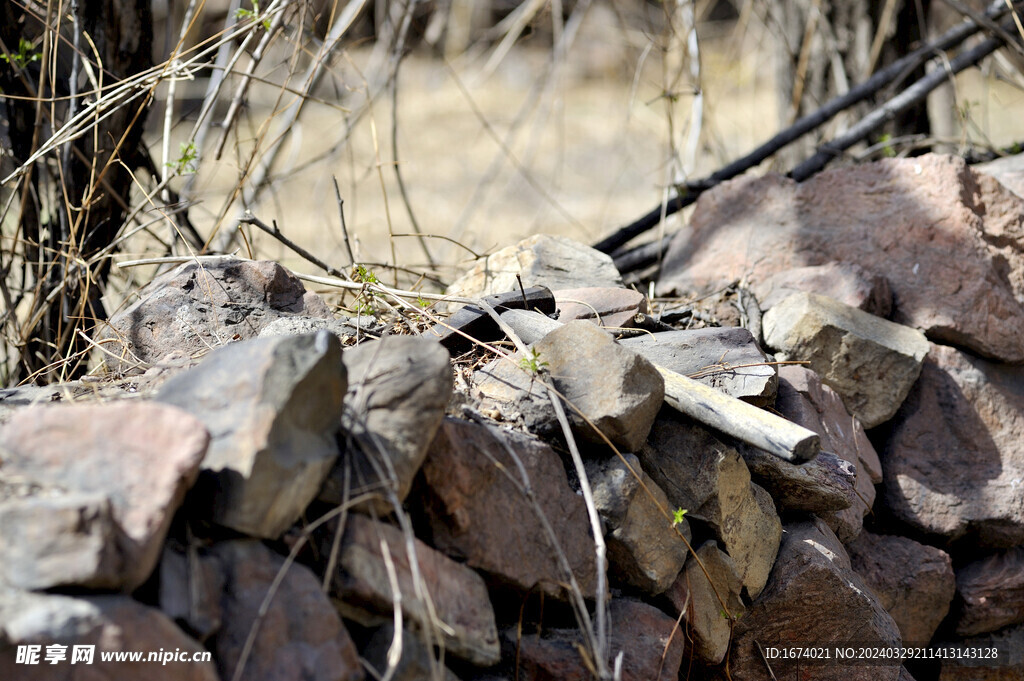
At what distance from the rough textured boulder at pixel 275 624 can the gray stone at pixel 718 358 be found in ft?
3.73

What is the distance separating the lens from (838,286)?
9.09 feet

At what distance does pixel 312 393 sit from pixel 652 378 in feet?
2.54

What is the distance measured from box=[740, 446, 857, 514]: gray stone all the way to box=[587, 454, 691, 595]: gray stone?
0.36 m

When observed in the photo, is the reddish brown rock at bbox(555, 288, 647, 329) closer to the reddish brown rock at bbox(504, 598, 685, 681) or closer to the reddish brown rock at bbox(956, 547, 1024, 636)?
the reddish brown rock at bbox(504, 598, 685, 681)

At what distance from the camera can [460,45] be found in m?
10.6

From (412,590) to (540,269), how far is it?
142cm

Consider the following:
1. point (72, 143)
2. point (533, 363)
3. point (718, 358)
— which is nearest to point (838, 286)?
point (718, 358)

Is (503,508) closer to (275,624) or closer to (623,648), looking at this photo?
(623,648)

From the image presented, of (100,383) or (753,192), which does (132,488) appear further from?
(753,192)

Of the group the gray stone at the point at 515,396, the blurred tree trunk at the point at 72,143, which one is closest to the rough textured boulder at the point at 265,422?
the gray stone at the point at 515,396

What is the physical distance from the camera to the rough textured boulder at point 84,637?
112 centimetres

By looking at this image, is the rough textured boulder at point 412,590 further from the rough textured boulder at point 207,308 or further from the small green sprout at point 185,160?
the small green sprout at point 185,160

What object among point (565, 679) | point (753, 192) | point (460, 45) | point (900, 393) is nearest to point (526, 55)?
point (460, 45)

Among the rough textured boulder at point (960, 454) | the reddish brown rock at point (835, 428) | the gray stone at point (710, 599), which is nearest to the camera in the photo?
the gray stone at point (710, 599)
